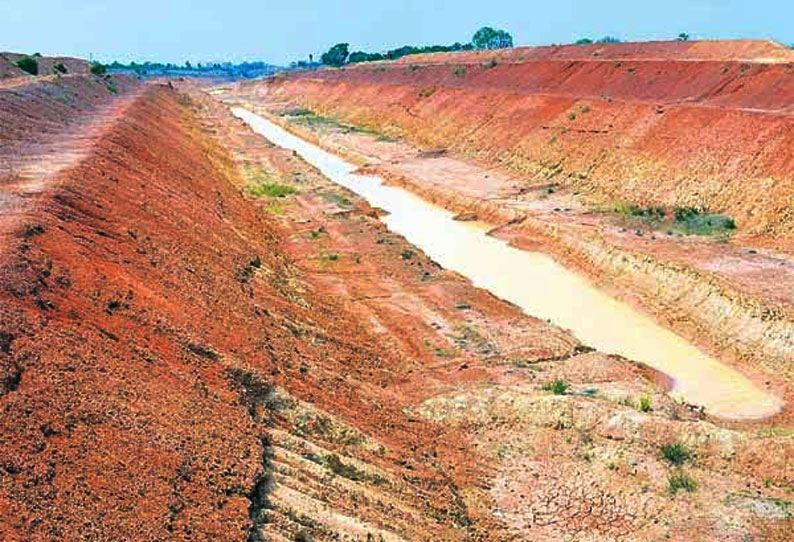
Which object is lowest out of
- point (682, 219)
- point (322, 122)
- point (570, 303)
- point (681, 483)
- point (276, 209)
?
point (570, 303)

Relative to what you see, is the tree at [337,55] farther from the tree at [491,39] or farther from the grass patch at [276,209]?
the grass patch at [276,209]

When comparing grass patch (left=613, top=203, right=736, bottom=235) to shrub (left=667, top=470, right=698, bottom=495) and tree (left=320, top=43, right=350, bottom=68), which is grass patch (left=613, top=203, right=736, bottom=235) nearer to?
shrub (left=667, top=470, right=698, bottom=495)

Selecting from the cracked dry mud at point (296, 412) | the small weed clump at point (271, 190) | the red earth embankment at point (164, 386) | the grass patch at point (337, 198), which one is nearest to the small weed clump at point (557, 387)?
the cracked dry mud at point (296, 412)

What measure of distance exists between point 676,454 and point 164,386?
31.5 ft

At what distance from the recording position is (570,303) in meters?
27.2

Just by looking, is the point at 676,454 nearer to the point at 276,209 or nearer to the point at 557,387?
the point at 557,387

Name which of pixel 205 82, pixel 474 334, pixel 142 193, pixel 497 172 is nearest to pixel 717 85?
pixel 497 172

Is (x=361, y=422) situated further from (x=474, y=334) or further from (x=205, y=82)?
(x=205, y=82)

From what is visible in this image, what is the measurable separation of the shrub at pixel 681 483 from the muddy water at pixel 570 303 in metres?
5.27

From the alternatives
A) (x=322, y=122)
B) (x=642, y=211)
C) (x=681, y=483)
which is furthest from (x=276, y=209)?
(x=322, y=122)

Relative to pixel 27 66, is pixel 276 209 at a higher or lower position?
lower

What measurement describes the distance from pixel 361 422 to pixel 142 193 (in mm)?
14503

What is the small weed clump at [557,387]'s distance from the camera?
17.6 m

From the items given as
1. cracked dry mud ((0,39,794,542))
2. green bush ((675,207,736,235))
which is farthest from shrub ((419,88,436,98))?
cracked dry mud ((0,39,794,542))
